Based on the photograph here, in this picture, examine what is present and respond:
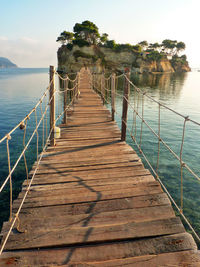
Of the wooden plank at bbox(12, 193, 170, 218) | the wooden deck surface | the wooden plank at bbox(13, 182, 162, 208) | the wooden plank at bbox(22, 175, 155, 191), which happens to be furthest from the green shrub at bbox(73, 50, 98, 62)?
the wooden plank at bbox(12, 193, 170, 218)

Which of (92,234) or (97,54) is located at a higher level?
(97,54)

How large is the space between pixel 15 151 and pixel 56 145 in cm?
542

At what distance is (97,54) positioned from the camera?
71.0 meters

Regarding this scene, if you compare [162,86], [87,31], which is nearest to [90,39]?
[87,31]

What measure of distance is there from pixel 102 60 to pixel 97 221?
76.8m

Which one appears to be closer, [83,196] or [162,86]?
[83,196]

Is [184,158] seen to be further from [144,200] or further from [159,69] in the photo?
[159,69]

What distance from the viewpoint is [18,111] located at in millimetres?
18203

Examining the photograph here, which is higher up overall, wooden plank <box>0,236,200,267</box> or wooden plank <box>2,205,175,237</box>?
wooden plank <box>2,205,175,237</box>

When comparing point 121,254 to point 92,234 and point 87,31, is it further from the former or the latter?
point 87,31

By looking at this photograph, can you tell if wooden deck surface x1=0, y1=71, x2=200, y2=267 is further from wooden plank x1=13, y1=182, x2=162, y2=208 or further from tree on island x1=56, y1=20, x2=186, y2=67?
tree on island x1=56, y1=20, x2=186, y2=67

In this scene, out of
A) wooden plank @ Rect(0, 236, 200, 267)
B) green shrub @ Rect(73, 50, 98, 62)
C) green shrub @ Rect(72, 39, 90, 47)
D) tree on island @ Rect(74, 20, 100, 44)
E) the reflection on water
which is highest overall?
tree on island @ Rect(74, 20, 100, 44)

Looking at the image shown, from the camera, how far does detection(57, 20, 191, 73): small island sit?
215 ft

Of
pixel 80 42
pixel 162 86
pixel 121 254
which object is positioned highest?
pixel 80 42
